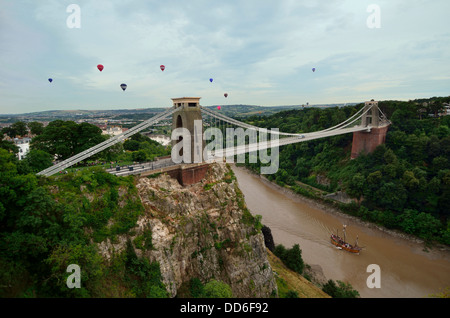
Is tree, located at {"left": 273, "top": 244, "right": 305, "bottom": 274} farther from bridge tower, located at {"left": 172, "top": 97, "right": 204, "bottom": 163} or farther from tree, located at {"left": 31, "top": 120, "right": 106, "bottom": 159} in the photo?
tree, located at {"left": 31, "top": 120, "right": 106, "bottom": 159}

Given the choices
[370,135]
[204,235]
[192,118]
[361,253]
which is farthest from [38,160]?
[370,135]

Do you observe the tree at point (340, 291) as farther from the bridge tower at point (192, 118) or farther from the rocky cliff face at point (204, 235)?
the bridge tower at point (192, 118)

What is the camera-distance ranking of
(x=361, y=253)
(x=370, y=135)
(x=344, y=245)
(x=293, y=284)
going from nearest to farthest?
(x=293, y=284), (x=361, y=253), (x=344, y=245), (x=370, y=135)

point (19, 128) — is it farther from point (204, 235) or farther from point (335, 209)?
point (335, 209)

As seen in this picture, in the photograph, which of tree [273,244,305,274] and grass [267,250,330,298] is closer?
grass [267,250,330,298]

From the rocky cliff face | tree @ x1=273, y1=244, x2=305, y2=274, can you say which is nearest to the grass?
tree @ x1=273, y1=244, x2=305, y2=274
